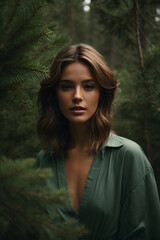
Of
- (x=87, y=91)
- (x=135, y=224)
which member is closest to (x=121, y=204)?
(x=135, y=224)

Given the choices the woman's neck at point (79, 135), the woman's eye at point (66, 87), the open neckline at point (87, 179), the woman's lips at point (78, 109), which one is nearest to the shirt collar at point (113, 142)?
the open neckline at point (87, 179)

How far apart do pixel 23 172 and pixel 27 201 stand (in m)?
0.14

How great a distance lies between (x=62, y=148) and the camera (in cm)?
216

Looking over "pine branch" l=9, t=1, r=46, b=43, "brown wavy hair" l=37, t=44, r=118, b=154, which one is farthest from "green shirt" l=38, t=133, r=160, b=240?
"pine branch" l=9, t=1, r=46, b=43

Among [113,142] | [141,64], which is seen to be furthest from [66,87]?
[141,64]

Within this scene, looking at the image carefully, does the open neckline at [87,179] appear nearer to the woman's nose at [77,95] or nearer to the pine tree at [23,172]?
the woman's nose at [77,95]

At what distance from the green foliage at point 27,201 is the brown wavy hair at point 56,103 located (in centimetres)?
105

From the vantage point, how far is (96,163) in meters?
1.90

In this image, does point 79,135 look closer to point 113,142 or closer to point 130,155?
point 113,142

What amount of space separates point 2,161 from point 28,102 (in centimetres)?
41

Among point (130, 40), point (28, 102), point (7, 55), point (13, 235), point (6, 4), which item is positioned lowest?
point (13, 235)

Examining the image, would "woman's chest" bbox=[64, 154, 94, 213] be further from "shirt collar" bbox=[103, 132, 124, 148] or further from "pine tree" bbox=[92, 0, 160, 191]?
"pine tree" bbox=[92, 0, 160, 191]

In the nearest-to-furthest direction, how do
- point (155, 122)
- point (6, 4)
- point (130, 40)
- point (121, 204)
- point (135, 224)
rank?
1. point (6, 4)
2. point (135, 224)
3. point (121, 204)
4. point (155, 122)
5. point (130, 40)

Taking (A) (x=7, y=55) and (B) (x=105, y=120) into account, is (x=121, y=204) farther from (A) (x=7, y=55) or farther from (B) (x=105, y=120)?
(A) (x=7, y=55)
